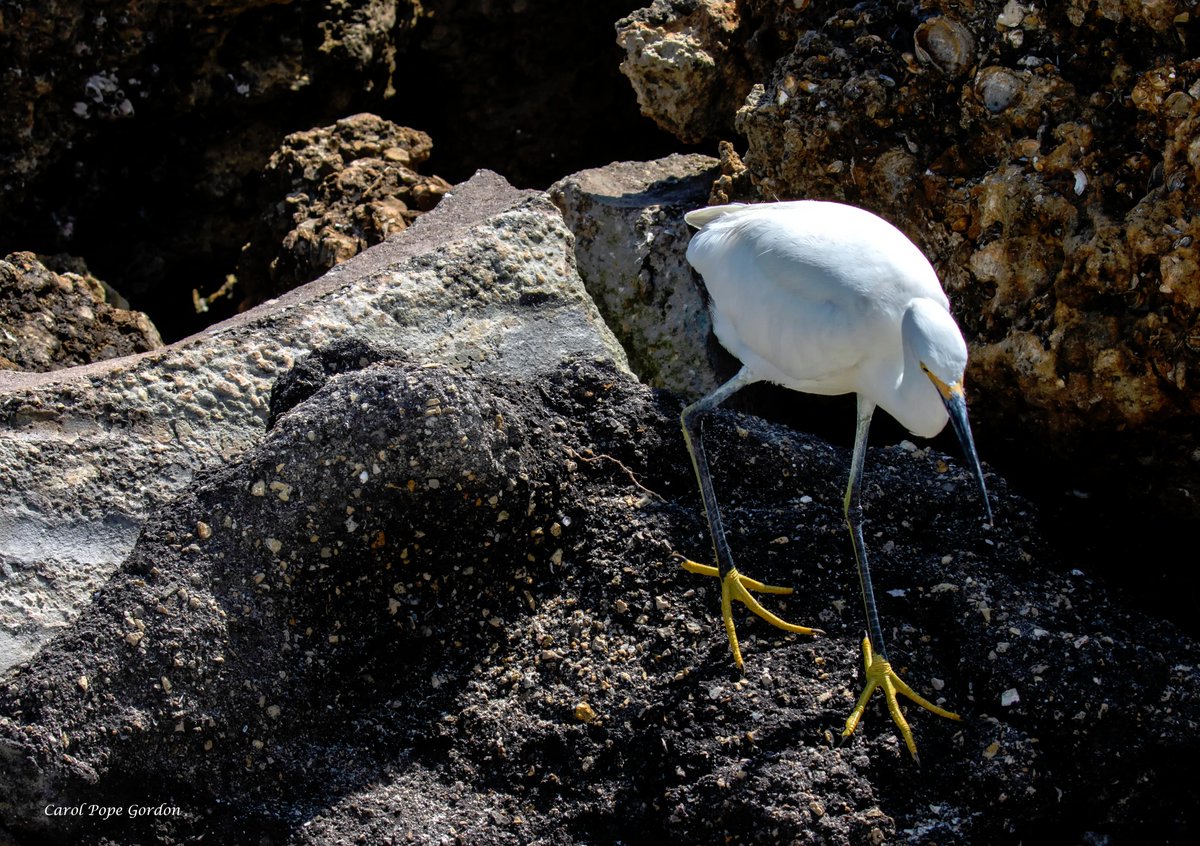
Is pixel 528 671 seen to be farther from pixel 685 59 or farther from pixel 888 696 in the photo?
pixel 685 59

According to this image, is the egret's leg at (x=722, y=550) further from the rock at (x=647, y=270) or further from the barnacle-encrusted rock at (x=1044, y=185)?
the barnacle-encrusted rock at (x=1044, y=185)

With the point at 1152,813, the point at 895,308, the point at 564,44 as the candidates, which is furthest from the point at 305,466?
the point at 564,44

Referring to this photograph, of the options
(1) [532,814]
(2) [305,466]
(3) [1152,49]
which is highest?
(3) [1152,49]

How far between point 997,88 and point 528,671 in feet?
7.48

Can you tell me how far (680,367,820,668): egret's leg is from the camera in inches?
120

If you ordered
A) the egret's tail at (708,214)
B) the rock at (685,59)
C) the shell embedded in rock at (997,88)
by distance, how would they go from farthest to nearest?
the rock at (685,59) → the egret's tail at (708,214) → the shell embedded in rock at (997,88)

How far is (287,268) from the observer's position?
4.75 meters

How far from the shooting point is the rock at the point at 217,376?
123 inches

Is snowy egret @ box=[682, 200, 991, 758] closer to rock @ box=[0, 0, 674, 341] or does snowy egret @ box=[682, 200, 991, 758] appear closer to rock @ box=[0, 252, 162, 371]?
rock @ box=[0, 252, 162, 371]

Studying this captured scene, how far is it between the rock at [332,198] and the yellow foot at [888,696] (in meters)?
2.57

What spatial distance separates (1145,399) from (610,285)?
193cm

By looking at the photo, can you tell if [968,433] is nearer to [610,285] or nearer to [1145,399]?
[1145,399]

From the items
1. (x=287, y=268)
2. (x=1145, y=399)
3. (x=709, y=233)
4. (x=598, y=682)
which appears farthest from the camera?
(x=287, y=268)

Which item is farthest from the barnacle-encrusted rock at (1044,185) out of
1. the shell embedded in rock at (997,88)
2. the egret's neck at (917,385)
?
the egret's neck at (917,385)
